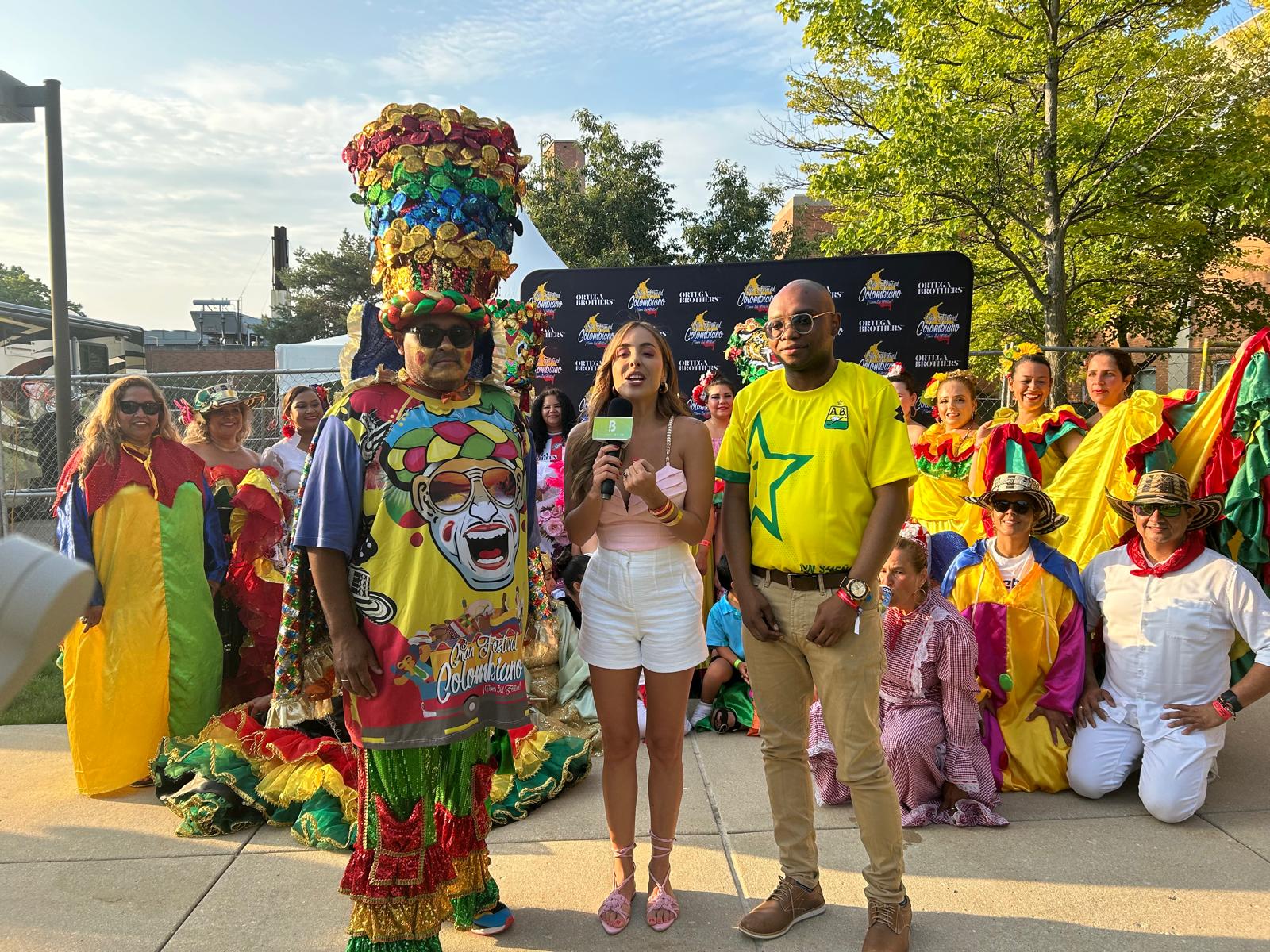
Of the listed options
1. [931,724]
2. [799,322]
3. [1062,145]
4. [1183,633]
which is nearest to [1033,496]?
[1183,633]

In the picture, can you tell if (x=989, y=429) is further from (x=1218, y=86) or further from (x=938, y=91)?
(x=1218, y=86)

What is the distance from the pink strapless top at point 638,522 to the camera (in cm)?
303

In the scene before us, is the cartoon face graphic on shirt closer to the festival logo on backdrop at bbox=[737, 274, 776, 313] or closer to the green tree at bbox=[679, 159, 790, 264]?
the festival logo on backdrop at bbox=[737, 274, 776, 313]

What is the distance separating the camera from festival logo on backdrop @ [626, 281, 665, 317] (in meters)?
9.38

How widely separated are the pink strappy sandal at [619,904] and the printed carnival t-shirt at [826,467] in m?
1.13

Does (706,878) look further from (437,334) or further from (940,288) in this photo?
(940,288)

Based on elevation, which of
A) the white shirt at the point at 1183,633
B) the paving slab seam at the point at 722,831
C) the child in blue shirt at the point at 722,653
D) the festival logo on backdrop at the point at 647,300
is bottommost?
the paving slab seam at the point at 722,831

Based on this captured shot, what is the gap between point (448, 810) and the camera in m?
2.83

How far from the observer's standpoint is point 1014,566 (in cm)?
434

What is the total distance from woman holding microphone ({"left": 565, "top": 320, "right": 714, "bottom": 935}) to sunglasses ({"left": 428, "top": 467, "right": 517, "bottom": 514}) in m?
0.33

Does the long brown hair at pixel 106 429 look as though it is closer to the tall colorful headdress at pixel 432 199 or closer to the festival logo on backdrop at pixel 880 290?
the tall colorful headdress at pixel 432 199

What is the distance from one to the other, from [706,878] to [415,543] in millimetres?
1778

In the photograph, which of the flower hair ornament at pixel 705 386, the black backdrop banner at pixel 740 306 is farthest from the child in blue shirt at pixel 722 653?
the black backdrop banner at pixel 740 306

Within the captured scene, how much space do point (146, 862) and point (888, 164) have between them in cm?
1106
